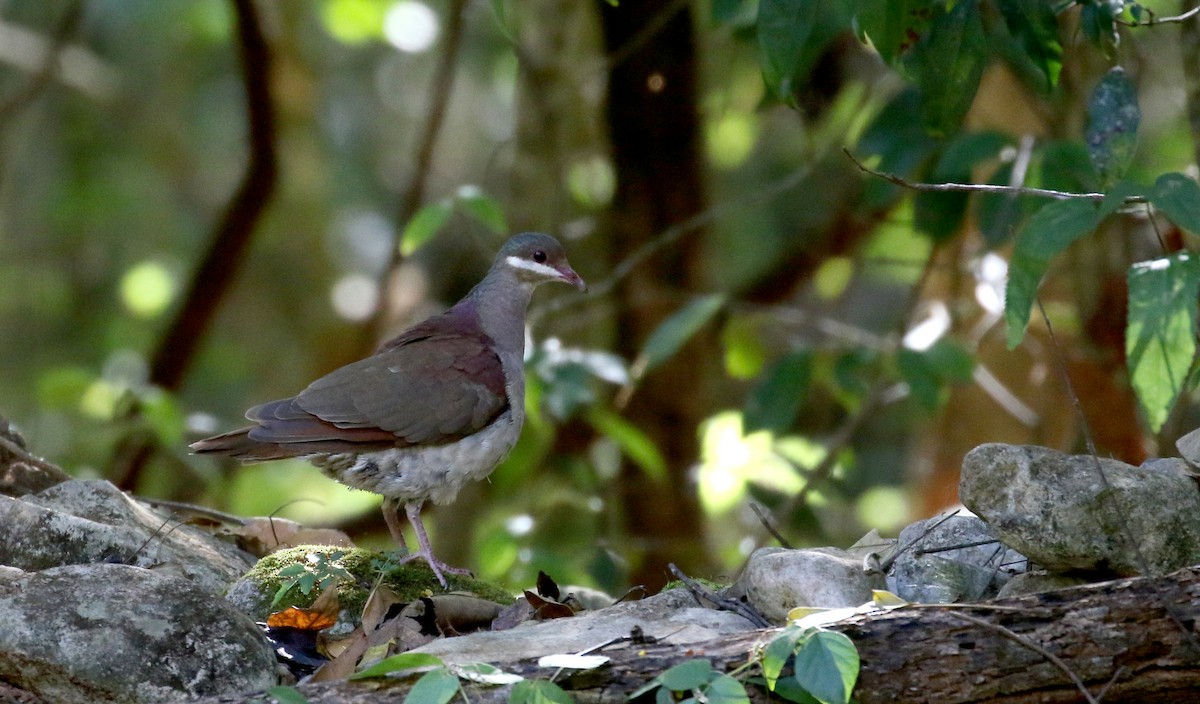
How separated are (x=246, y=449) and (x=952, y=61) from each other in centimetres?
281

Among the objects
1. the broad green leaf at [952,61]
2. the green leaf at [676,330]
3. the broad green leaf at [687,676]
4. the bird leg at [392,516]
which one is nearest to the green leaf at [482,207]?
the green leaf at [676,330]

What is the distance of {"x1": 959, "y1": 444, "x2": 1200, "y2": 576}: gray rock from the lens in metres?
3.34

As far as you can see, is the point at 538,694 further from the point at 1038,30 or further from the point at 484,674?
the point at 1038,30

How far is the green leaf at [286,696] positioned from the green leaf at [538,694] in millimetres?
446

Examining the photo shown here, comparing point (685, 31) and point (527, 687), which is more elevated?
point (685, 31)

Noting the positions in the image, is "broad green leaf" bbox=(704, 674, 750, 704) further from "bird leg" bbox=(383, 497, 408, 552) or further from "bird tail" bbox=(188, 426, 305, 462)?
"bird leg" bbox=(383, 497, 408, 552)

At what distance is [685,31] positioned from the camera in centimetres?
857

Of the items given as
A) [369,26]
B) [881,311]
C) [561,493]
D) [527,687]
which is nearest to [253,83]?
[369,26]

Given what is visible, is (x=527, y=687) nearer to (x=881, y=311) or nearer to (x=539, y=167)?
(x=539, y=167)

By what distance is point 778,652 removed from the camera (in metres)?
2.80

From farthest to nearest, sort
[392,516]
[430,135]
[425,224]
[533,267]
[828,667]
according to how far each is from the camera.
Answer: [430,135]
[425,224]
[533,267]
[392,516]
[828,667]

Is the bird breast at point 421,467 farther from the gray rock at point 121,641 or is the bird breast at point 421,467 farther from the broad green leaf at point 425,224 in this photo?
the gray rock at point 121,641

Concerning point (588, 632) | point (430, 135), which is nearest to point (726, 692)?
point (588, 632)

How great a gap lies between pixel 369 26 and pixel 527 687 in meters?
8.32
